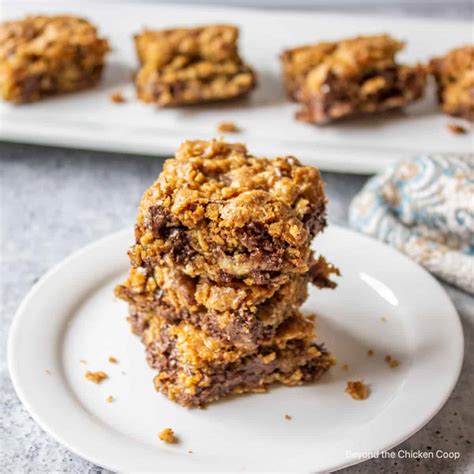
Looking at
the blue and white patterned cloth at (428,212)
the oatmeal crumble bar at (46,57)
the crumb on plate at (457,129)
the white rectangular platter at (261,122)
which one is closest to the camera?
the blue and white patterned cloth at (428,212)

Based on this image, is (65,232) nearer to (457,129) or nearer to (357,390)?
(357,390)

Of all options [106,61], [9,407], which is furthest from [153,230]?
[106,61]

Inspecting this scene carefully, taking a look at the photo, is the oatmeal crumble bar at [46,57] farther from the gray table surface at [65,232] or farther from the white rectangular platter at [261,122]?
the gray table surface at [65,232]

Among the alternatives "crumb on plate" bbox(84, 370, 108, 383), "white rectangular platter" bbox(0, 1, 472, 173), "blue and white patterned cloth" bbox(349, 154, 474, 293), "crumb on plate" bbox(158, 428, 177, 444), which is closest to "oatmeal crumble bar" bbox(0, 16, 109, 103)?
"white rectangular platter" bbox(0, 1, 472, 173)

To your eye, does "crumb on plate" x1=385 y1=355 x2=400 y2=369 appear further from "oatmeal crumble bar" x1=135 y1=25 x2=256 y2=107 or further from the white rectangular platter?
"oatmeal crumble bar" x1=135 y1=25 x2=256 y2=107

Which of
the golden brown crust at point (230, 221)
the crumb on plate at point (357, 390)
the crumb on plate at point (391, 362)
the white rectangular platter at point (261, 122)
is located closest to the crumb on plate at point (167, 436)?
the golden brown crust at point (230, 221)

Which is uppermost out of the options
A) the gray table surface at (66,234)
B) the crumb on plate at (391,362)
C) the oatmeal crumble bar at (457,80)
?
the oatmeal crumble bar at (457,80)

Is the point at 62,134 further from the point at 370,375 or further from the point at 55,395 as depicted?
the point at 370,375
